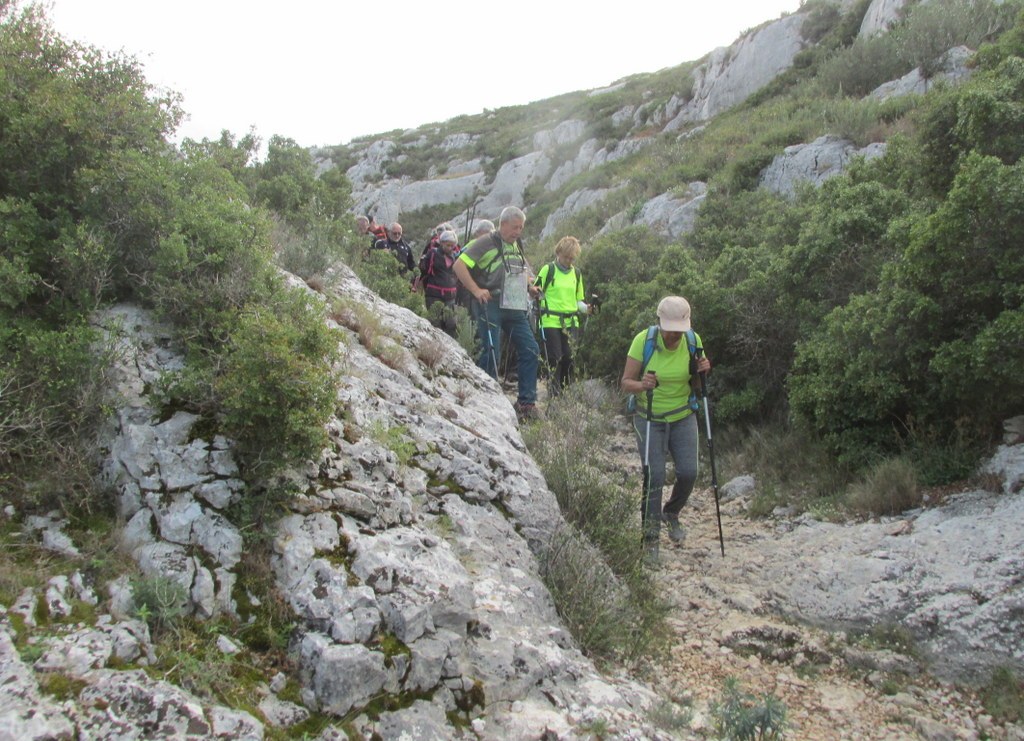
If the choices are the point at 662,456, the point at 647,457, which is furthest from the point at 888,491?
the point at 647,457

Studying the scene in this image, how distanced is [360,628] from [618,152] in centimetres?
2816

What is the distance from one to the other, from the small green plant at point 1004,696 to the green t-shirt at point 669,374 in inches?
100

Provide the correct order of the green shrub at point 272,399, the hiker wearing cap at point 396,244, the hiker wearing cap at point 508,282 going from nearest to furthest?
the green shrub at point 272,399
the hiker wearing cap at point 508,282
the hiker wearing cap at point 396,244

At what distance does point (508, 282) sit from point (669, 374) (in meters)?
2.36

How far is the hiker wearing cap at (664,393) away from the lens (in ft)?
17.8

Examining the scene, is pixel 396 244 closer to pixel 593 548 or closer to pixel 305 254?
pixel 305 254

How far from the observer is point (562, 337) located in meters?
8.20

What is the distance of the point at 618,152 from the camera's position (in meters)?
28.7

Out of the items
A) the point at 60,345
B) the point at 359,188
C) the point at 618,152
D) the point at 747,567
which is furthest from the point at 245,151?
the point at 359,188

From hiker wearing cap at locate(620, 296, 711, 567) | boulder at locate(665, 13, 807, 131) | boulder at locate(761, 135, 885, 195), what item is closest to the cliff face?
hiker wearing cap at locate(620, 296, 711, 567)

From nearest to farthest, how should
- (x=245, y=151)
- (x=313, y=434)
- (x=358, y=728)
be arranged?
(x=358, y=728) → (x=313, y=434) → (x=245, y=151)

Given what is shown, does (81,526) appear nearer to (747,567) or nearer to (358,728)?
(358,728)

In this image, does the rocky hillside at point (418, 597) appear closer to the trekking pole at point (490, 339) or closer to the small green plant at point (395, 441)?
the small green plant at point (395, 441)

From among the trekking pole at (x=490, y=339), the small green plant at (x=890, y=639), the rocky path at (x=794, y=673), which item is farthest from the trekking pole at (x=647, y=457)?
the trekking pole at (x=490, y=339)
